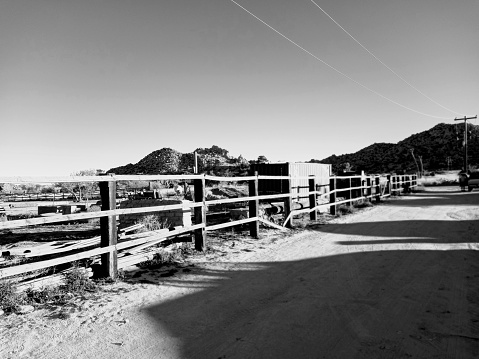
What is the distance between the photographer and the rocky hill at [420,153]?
7157 centimetres

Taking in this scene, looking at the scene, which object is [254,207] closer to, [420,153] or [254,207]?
[254,207]

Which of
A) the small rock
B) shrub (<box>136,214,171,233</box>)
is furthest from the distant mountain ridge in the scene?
the small rock

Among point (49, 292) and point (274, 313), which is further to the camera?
point (49, 292)

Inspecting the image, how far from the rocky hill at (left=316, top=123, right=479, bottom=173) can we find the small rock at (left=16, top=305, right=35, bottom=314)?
216 feet

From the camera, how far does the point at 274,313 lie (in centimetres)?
368

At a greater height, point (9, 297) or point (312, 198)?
point (312, 198)

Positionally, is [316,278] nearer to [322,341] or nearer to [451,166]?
[322,341]

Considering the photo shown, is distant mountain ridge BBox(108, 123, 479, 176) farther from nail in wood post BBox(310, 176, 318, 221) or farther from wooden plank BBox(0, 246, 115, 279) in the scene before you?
wooden plank BBox(0, 246, 115, 279)

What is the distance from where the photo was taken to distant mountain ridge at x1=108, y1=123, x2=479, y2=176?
243 ft

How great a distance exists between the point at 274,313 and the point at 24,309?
2741mm

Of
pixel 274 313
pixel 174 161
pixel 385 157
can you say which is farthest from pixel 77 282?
pixel 385 157

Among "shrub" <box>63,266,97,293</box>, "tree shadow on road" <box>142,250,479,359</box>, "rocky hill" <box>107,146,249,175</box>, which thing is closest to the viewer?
"tree shadow on road" <box>142,250,479,359</box>

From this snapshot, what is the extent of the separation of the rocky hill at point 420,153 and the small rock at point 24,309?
6571cm

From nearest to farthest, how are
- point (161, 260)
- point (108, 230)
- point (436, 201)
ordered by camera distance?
1. point (108, 230)
2. point (161, 260)
3. point (436, 201)
